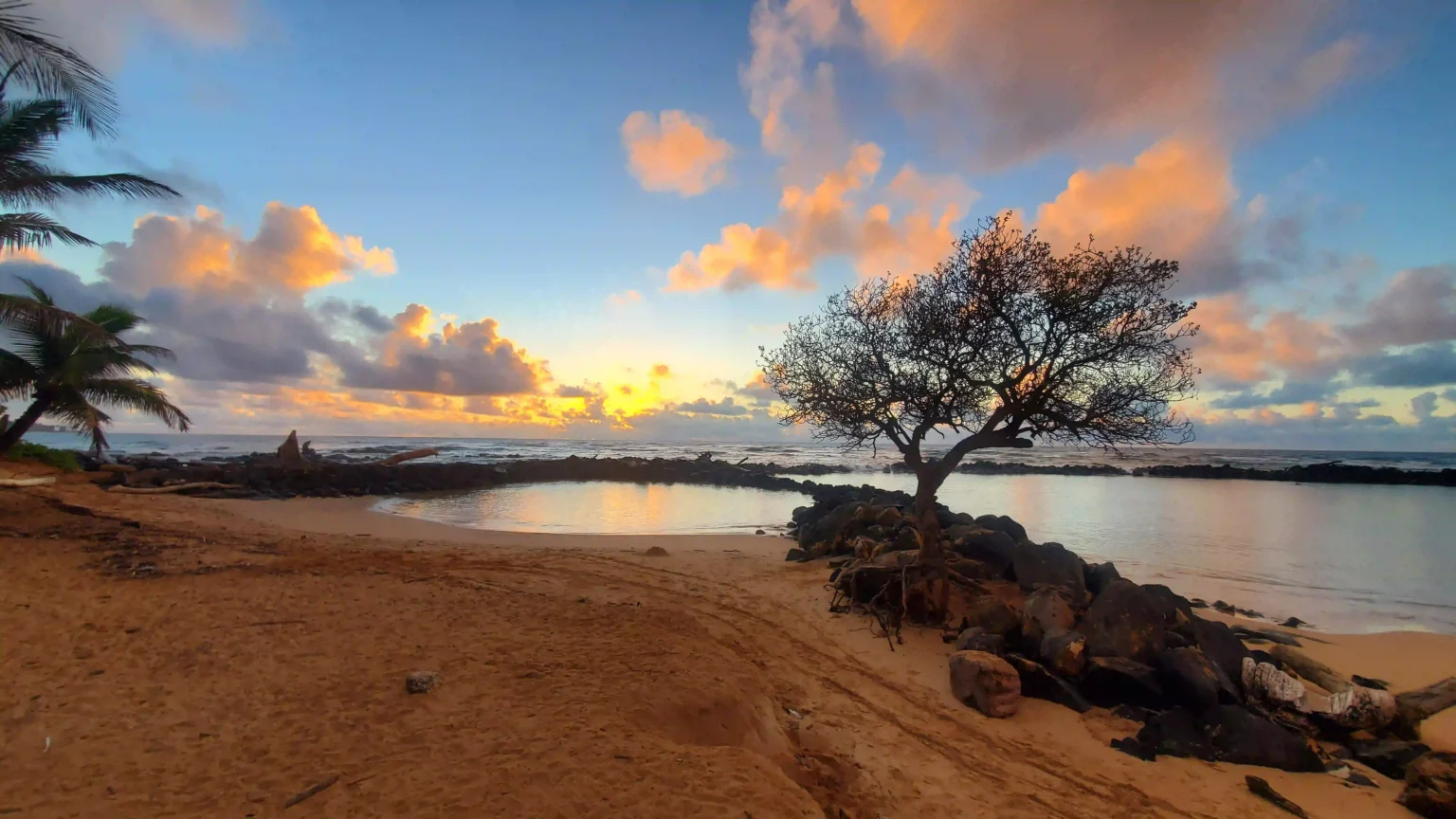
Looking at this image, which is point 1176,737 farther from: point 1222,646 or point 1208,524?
point 1208,524

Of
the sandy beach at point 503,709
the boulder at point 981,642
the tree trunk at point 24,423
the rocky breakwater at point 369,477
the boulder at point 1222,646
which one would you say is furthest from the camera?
the rocky breakwater at point 369,477

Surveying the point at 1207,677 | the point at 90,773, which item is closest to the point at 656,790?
the point at 90,773

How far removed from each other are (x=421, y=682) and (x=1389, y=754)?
33.6 feet

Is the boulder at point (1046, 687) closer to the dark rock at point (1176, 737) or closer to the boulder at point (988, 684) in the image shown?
the boulder at point (988, 684)

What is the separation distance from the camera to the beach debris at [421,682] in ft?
19.2

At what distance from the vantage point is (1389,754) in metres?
6.24

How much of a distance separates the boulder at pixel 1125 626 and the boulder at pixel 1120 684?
1.03ft

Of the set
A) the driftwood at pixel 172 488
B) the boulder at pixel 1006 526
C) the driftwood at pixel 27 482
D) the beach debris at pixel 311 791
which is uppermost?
the driftwood at pixel 27 482

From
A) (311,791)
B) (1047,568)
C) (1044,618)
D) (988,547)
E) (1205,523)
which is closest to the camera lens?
(311,791)

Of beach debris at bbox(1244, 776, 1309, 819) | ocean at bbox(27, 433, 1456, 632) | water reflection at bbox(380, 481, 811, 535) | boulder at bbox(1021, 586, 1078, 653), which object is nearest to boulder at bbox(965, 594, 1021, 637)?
boulder at bbox(1021, 586, 1078, 653)

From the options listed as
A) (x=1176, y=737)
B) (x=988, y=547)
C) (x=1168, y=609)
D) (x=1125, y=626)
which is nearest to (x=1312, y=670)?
(x=1168, y=609)

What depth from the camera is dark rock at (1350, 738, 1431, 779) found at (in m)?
6.06

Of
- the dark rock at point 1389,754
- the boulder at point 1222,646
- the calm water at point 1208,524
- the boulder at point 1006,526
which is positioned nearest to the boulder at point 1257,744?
the dark rock at point 1389,754

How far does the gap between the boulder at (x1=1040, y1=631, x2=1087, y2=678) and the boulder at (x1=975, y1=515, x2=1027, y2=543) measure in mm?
6290
